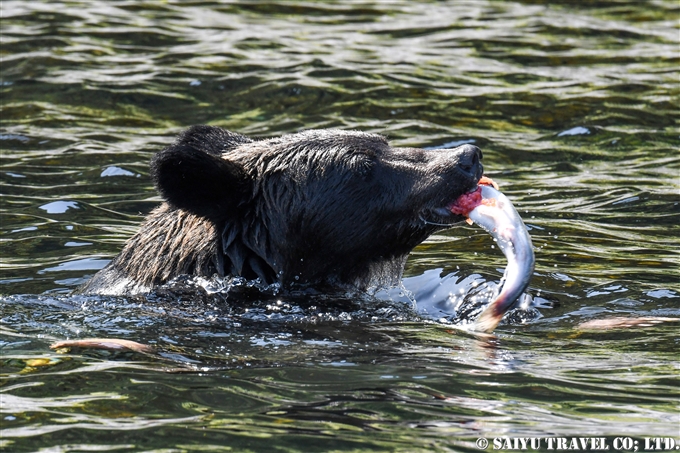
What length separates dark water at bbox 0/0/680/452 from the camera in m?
5.40

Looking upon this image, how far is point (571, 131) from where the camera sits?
1314cm

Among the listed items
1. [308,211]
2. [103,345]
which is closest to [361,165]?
[308,211]

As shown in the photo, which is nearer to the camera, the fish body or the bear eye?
the fish body

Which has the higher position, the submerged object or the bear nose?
the bear nose

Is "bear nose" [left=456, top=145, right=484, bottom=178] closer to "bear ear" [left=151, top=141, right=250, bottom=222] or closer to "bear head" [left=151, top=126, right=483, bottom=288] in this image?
"bear head" [left=151, top=126, right=483, bottom=288]

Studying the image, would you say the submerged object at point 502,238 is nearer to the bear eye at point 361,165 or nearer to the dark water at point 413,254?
the dark water at point 413,254

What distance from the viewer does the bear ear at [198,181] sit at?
274 inches

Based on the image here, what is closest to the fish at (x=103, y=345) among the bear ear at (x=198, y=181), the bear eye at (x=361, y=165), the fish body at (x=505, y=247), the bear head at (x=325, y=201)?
the bear ear at (x=198, y=181)

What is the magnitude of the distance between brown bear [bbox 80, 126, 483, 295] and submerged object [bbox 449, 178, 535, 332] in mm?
95

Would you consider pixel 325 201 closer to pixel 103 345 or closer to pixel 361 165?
pixel 361 165

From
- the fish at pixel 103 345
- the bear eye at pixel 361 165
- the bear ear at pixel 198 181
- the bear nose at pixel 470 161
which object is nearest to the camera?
the fish at pixel 103 345

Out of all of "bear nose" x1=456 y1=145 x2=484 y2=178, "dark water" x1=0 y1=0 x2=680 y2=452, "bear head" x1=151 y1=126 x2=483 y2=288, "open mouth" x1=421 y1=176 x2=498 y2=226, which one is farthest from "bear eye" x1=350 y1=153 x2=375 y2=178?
"dark water" x1=0 y1=0 x2=680 y2=452

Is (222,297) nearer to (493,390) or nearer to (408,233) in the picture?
→ (408,233)

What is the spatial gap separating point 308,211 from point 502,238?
131 cm
